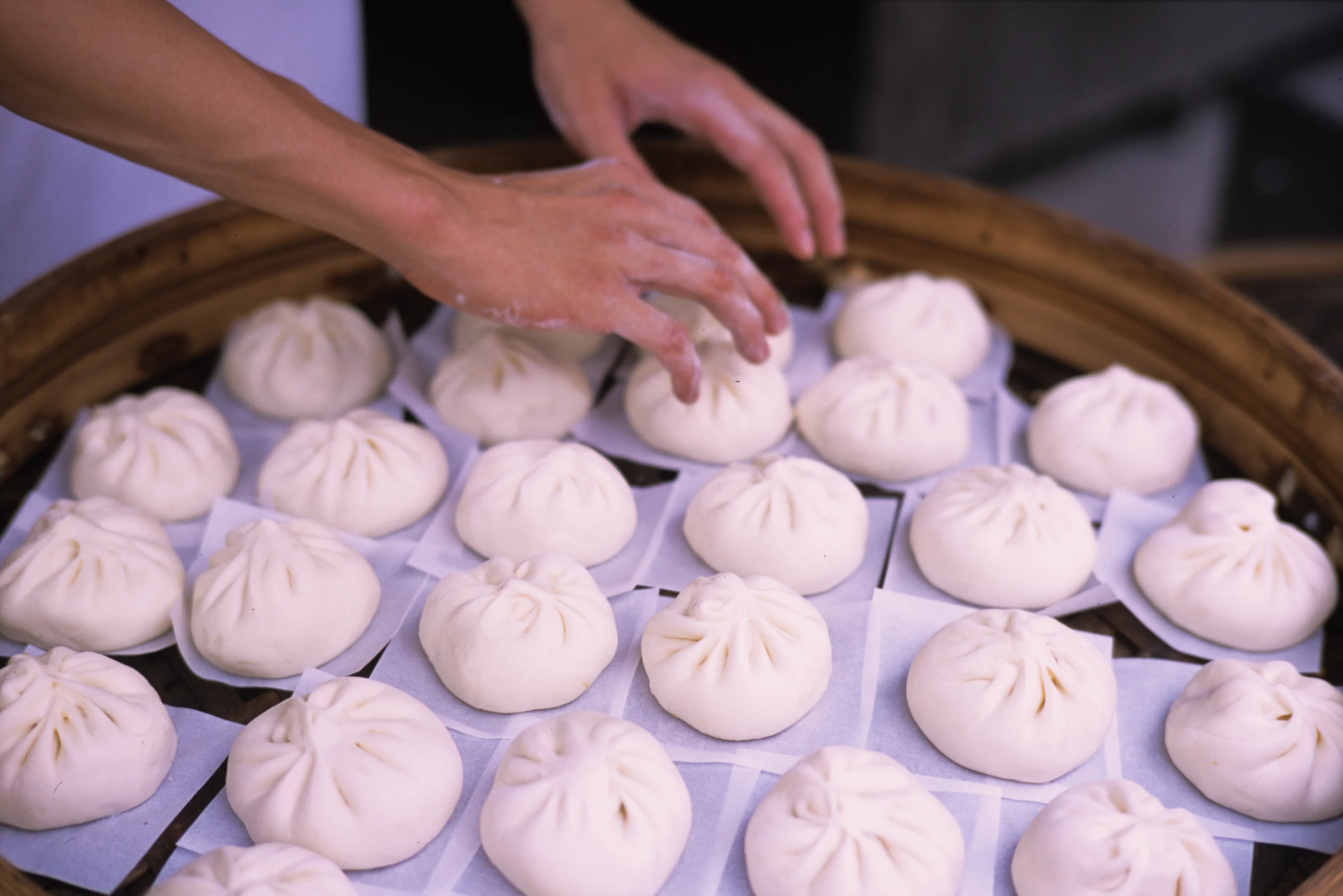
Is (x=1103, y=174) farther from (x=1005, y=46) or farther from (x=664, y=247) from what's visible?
(x=664, y=247)

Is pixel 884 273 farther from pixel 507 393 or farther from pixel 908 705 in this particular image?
pixel 908 705

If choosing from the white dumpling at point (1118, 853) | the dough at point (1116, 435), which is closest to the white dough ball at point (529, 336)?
the dough at point (1116, 435)

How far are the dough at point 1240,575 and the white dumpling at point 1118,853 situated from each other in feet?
1.27

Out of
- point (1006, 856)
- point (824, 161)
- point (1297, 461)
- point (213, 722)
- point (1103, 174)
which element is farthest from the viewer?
point (1103, 174)

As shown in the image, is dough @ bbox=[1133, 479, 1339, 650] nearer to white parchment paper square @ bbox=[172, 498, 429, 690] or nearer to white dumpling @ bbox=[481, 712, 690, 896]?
white dumpling @ bbox=[481, 712, 690, 896]

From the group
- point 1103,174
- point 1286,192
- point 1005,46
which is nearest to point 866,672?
point 1005,46

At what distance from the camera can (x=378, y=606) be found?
5.32 ft

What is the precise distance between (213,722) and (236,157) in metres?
0.71

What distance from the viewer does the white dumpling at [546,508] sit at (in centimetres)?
165

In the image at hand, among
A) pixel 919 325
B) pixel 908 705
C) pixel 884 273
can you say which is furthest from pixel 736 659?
pixel 884 273

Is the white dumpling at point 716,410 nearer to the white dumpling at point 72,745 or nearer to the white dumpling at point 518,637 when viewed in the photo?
the white dumpling at point 518,637

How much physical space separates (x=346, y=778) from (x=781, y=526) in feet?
2.22

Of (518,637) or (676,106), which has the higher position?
(676,106)

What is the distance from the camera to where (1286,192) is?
4.53m
